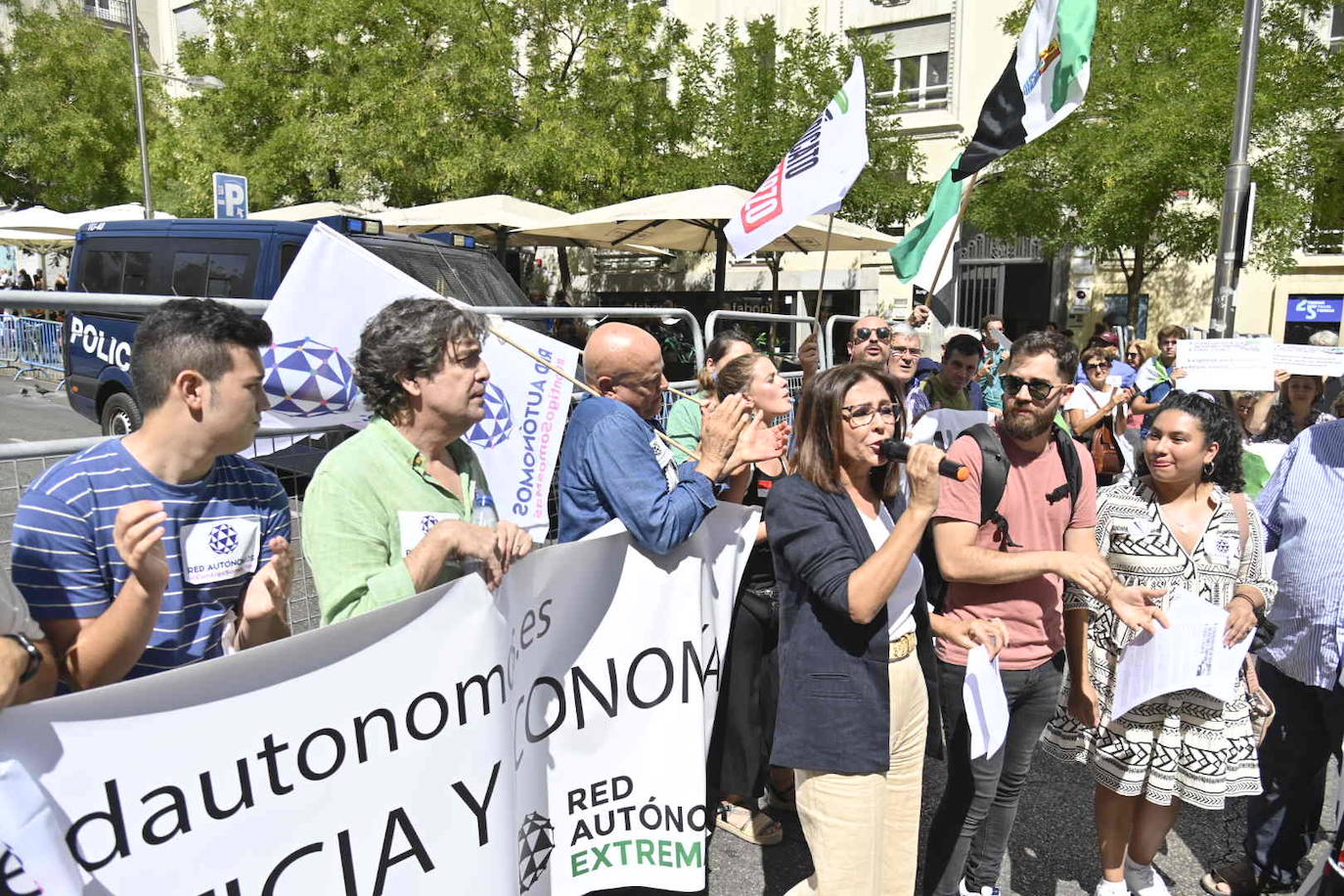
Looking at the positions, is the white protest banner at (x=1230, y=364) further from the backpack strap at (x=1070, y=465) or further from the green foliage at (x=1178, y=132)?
the green foliage at (x=1178, y=132)

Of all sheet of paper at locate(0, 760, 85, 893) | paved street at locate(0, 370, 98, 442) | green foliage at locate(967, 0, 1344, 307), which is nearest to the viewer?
sheet of paper at locate(0, 760, 85, 893)

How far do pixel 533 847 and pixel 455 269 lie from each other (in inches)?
259

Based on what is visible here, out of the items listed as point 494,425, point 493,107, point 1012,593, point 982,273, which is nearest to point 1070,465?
point 1012,593

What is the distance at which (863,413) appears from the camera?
2.41m

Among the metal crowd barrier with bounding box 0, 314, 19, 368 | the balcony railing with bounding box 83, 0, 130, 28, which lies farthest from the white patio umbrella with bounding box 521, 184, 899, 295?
the balcony railing with bounding box 83, 0, 130, 28

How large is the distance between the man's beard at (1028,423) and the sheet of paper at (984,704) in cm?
69

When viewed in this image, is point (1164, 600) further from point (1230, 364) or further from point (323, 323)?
point (323, 323)

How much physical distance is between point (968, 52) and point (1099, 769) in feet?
68.9

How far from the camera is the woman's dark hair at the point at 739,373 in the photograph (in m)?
3.56

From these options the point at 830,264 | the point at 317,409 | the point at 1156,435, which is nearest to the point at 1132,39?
the point at 830,264

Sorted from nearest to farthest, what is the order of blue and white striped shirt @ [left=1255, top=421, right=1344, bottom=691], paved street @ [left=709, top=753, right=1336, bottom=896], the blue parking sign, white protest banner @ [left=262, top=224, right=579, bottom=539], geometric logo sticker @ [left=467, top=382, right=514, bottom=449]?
white protest banner @ [left=262, top=224, right=579, bottom=539]
blue and white striped shirt @ [left=1255, top=421, right=1344, bottom=691]
paved street @ [left=709, top=753, right=1336, bottom=896]
geometric logo sticker @ [left=467, top=382, right=514, bottom=449]
the blue parking sign

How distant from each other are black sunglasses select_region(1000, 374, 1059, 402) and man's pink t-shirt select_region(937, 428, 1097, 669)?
0.50 ft

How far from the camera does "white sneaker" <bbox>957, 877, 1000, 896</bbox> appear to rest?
2924 mm

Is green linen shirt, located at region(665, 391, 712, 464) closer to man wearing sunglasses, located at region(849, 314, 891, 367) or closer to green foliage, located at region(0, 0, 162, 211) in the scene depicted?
man wearing sunglasses, located at region(849, 314, 891, 367)
